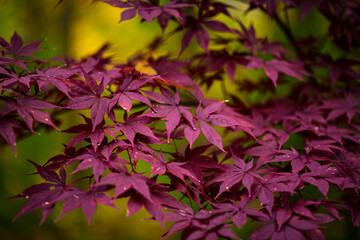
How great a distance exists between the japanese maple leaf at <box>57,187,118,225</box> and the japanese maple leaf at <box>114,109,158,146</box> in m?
0.17

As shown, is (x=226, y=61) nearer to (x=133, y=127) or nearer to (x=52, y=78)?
(x=133, y=127)

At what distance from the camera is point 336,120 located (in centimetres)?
150

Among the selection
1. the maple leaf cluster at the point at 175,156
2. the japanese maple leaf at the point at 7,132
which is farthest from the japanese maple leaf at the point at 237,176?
the japanese maple leaf at the point at 7,132

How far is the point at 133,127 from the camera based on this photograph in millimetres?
926

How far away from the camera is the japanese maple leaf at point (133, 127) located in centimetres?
89

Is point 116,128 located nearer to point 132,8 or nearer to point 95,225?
point 132,8

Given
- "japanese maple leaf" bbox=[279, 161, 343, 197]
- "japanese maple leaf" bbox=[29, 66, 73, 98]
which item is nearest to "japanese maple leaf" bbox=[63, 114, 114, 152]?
Result: "japanese maple leaf" bbox=[29, 66, 73, 98]

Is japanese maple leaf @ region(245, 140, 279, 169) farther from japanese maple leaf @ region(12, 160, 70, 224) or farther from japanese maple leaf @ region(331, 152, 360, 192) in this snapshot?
japanese maple leaf @ region(12, 160, 70, 224)

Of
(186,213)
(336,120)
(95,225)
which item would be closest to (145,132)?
(186,213)

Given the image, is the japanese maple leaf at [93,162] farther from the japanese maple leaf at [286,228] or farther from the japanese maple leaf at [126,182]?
the japanese maple leaf at [286,228]

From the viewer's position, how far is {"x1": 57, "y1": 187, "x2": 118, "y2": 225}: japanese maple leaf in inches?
29.7

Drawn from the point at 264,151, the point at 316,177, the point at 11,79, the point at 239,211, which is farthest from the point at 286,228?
the point at 11,79

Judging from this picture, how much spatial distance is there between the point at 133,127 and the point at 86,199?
0.83 feet

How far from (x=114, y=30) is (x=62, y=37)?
703mm
